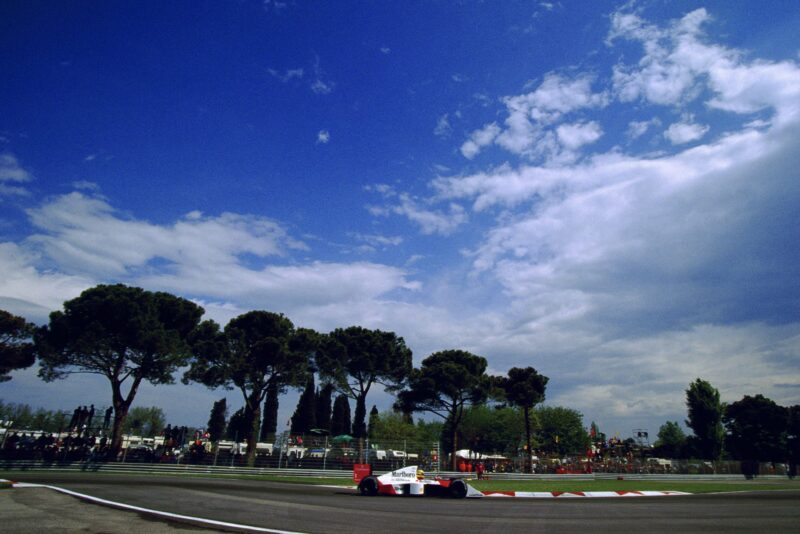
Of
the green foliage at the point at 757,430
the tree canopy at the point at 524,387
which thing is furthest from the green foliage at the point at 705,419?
the tree canopy at the point at 524,387

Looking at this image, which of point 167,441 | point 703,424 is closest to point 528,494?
point 167,441

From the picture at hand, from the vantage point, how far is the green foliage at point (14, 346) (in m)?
34.6

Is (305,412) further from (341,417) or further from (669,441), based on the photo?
(669,441)

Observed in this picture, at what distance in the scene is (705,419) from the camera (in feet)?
218

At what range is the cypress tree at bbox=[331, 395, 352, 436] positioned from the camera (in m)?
74.0

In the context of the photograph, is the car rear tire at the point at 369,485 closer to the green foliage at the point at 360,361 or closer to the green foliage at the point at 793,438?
the green foliage at the point at 360,361

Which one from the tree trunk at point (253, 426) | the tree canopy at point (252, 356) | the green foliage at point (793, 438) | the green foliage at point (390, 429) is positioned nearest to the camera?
the tree trunk at point (253, 426)

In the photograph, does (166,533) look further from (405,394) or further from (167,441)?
(405,394)

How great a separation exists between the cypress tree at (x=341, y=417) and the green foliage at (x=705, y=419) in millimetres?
53571

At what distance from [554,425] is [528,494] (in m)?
68.6

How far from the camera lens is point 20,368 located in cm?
3544

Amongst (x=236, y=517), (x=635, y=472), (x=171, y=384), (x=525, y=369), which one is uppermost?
(x=525, y=369)

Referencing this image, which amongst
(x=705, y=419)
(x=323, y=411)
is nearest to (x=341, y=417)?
(x=323, y=411)

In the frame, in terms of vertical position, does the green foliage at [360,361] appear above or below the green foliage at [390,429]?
above
